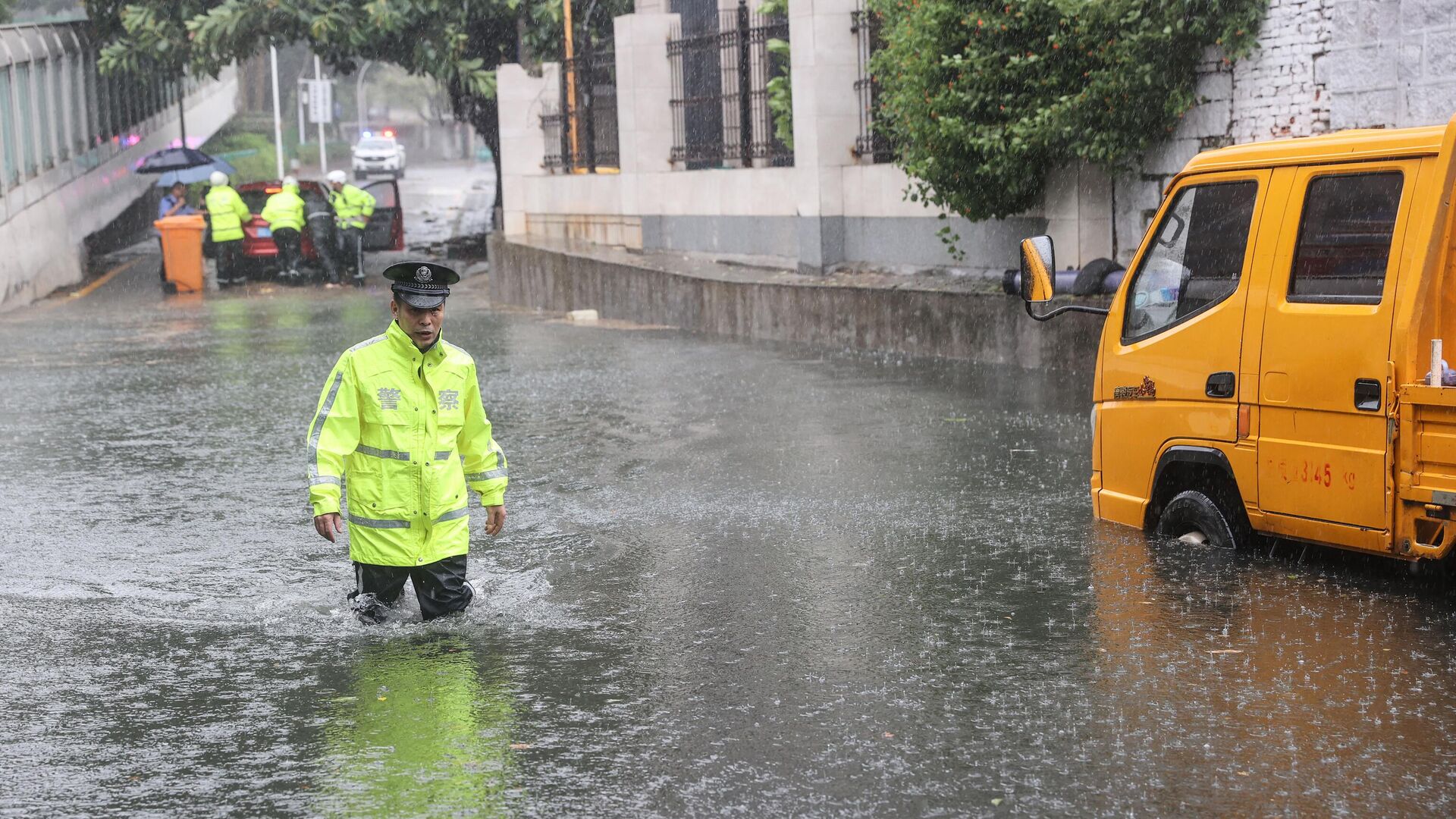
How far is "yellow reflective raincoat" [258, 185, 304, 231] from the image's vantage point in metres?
28.1

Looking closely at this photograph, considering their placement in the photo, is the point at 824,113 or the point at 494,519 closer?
the point at 494,519

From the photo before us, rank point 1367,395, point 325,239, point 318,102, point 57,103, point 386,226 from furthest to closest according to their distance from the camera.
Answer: point 318,102 < point 57,103 < point 386,226 < point 325,239 < point 1367,395

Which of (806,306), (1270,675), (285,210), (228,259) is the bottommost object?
(1270,675)

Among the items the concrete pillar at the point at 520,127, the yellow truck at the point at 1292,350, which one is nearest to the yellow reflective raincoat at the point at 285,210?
the concrete pillar at the point at 520,127

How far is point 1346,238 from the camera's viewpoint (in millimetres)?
7070

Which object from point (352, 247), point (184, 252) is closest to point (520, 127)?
point (352, 247)

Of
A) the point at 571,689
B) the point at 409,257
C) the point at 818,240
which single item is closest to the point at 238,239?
the point at 409,257

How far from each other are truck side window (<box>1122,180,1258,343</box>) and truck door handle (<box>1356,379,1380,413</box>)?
0.81 meters

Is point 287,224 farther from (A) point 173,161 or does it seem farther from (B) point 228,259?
A: (A) point 173,161

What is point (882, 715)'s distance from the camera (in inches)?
223

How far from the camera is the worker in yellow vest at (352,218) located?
2831cm

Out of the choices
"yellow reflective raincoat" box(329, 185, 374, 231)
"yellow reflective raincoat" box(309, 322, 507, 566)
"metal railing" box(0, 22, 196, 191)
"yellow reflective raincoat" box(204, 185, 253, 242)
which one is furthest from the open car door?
"yellow reflective raincoat" box(309, 322, 507, 566)

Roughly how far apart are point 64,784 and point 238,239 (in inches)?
956

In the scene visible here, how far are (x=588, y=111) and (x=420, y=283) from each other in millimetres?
20475
